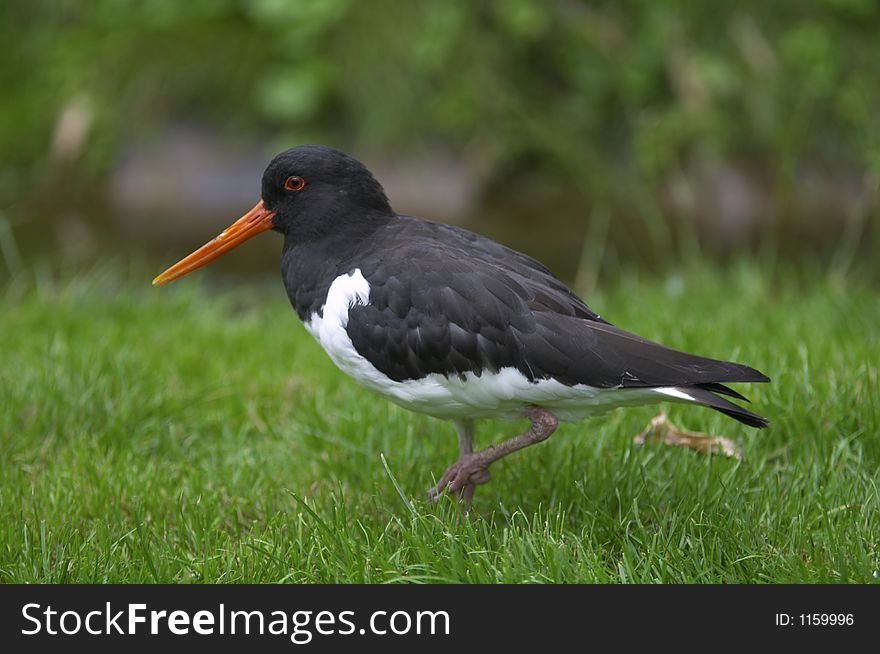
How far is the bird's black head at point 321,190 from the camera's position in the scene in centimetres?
369

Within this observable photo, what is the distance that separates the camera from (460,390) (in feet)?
10.9

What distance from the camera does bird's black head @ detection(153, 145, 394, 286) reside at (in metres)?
3.68

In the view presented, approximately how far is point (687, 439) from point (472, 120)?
229 inches

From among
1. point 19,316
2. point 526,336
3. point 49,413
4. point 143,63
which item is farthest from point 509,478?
point 143,63

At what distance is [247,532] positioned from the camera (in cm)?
349

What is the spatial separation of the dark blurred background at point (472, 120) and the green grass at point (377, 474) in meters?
3.13

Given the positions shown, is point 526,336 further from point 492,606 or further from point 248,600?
point 248,600

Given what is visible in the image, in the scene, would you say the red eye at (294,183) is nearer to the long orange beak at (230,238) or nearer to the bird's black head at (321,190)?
the bird's black head at (321,190)

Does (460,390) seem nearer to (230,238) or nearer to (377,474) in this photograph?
(377,474)

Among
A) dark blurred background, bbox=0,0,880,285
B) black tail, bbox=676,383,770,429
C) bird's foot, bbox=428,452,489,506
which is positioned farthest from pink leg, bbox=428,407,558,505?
dark blurred background, bbox=0,0,880,285

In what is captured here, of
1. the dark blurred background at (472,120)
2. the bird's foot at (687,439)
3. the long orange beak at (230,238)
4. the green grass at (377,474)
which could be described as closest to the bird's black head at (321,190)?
the long orange beak at (230,238)

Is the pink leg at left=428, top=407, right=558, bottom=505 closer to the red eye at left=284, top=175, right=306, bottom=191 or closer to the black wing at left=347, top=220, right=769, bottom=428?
the black wing at left=347, top=220, right=769, bottom=428

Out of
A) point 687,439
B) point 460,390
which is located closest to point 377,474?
point 460,390

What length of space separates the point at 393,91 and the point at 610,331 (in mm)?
6446
